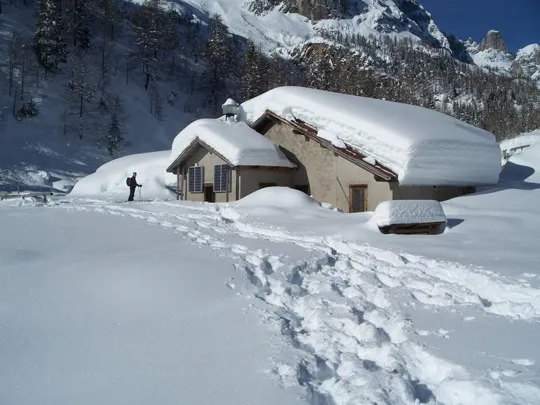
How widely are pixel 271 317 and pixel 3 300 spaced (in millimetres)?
3505

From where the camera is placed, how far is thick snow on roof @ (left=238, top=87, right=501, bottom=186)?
17.1 metres

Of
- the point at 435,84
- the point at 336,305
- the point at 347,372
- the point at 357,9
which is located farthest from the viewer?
the point at 357,9

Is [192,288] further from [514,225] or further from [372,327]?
[514,225]

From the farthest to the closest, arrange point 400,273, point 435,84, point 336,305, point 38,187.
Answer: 1. point 435,84
2. point 38,187
3. point 400,273
4. point 336,305

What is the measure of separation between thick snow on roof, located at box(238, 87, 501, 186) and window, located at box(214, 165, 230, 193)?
147 inches

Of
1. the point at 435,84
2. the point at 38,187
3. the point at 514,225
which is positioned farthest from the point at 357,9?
the point at 514,225

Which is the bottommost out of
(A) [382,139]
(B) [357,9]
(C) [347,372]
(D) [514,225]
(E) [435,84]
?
(C) [347,372]

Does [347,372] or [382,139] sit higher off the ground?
[382,139]

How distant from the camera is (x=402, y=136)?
17297mm

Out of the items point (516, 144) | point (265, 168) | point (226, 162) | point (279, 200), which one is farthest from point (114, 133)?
point (516, 144)

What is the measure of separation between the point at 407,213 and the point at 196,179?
13270 millimetres

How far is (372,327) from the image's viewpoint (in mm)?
5801

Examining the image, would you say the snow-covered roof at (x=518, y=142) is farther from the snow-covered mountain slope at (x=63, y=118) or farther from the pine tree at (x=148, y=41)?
the pine tree at (x=148, y=41)

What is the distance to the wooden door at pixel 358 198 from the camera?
1808 cm
